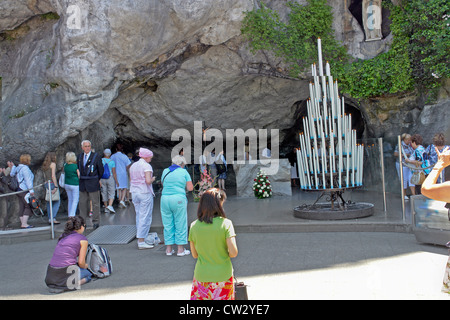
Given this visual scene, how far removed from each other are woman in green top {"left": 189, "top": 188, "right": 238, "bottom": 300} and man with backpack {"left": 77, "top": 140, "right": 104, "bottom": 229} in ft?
21.0

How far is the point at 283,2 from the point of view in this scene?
13.2m

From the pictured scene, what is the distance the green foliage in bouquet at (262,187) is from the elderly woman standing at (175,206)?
22.8 ft

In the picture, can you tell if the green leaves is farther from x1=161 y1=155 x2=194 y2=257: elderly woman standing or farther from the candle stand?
x1=161 y1=155 x2=194 y2=257: elderly woman standing

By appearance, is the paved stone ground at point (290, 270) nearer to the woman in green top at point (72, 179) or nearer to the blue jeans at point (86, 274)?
the blue jeans at point (86, 274)

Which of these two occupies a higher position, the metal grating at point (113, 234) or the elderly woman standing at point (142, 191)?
the elderly woman standing at point (142, 191)

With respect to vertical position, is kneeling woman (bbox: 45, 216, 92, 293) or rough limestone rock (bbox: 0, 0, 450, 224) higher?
rough limestone rock (bbox: 0, 0, 450, 224)

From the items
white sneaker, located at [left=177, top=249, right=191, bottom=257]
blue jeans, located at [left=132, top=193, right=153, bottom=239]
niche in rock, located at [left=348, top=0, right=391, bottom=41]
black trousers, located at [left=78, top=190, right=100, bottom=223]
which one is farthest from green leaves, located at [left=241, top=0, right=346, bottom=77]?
white sneaker, located at [left=177, top=249, right=191, bottom=257]

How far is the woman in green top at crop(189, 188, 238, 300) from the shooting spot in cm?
382

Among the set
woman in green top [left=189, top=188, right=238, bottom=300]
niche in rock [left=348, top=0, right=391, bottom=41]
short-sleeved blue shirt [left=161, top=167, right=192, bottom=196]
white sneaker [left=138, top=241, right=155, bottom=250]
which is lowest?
white sneaker [left=138, top=241, right=155, bottom=250]

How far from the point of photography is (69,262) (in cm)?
579

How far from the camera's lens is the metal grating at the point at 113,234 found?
359 inches

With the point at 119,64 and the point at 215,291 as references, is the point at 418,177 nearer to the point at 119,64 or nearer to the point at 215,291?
the point at 119,64

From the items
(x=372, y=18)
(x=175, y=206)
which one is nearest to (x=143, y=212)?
(x=175, y=206)

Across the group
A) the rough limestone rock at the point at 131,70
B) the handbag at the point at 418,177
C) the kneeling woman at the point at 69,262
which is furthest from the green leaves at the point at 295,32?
the kneeling woman at the point at 69,262
